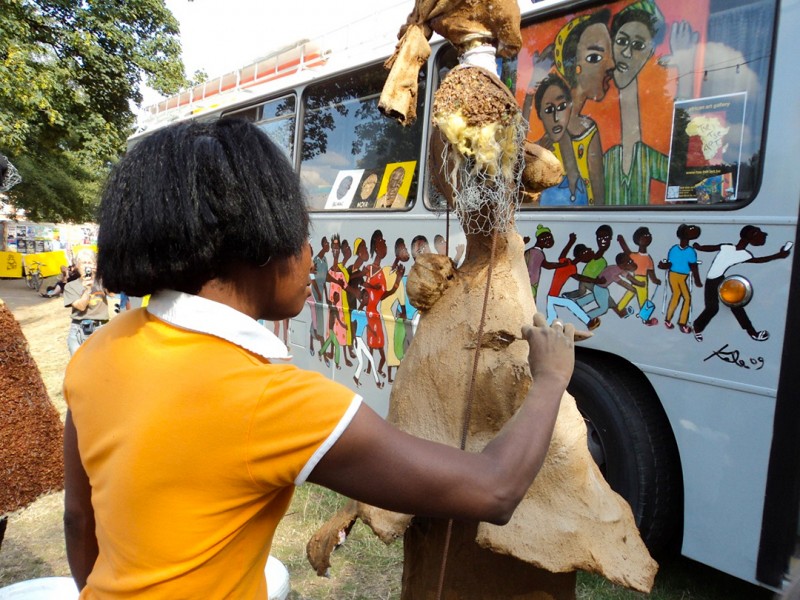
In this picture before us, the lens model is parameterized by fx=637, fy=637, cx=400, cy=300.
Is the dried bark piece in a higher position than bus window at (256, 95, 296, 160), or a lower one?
lower

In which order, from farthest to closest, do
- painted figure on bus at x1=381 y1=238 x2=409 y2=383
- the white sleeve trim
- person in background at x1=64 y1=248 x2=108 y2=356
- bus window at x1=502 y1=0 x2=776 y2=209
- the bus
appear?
person in background at x1=64 y1=248 x2=108 y2=356
painted figure on bus at x1=381 y1=238 x2=409 y2=383
bus window at x1=502 y1=0 x2=776 y2=209
the bus
the white sleeve trim

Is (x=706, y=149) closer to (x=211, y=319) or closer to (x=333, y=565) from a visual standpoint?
(x=211, y=319)

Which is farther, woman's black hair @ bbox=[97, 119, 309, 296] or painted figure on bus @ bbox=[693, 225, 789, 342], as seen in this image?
painted figure on bus @ bbox=[693, 225, 789, 342]

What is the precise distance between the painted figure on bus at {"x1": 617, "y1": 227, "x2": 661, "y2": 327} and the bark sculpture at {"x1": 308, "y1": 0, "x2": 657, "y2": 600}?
145cm

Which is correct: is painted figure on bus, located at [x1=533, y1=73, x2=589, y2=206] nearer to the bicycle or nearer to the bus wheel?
the bus wheel

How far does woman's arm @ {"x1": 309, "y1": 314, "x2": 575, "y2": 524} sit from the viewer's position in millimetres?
956

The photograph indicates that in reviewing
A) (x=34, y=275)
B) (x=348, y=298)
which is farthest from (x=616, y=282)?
(x=34, y=275)

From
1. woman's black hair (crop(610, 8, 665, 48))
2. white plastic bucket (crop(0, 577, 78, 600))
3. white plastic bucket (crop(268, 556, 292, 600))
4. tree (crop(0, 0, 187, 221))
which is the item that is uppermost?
tree (crop(0, 0, 187, 221))

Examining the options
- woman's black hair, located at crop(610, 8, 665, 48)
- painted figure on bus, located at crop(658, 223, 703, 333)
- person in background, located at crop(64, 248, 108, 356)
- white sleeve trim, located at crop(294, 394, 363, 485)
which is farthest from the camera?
person in background, located at crop(64, 248, 108, 356)

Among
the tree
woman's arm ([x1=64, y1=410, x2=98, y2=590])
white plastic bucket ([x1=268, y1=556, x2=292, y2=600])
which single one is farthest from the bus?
the tree

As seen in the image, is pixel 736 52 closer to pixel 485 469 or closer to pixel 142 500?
pixel 485 469

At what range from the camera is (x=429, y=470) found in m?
0.98
